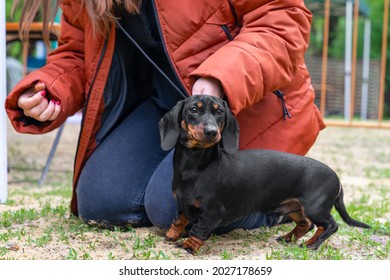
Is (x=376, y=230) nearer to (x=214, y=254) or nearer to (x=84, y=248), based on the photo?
(x=214, y=254)

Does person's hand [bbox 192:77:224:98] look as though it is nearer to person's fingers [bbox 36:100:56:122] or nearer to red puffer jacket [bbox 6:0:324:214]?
red puffer jacket [bbox 6:0:324:214]

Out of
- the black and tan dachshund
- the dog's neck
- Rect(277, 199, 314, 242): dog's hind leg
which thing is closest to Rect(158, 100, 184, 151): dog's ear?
the black and tan dachshund

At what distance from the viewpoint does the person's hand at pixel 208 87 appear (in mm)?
2523

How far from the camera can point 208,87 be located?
2.53 metres

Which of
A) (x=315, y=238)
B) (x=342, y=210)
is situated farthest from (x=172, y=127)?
(x=342, y=210)

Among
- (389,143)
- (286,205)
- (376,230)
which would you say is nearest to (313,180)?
(286,205)

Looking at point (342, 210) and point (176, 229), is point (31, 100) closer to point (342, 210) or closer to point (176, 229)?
point (176, 229)

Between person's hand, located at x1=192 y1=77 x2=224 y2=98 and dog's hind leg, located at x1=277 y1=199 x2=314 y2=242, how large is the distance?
1.84 ft

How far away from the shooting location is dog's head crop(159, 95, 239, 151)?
2.32 meters

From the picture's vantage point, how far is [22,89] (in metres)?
2.84

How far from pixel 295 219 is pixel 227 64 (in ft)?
2.49

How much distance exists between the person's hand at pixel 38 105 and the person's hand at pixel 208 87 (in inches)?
27.7

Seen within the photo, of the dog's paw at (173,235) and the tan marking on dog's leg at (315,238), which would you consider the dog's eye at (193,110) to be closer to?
the dog's paw at (173,235)

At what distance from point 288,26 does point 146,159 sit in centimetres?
100
